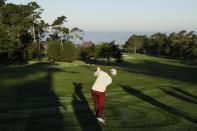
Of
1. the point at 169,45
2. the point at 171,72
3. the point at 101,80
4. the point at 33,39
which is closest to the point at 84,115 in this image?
the point at 101,80

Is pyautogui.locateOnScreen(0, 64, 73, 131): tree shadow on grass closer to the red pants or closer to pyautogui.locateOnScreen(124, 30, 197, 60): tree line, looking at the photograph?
the red pants

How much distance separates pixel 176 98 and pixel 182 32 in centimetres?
12990

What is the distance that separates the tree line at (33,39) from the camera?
6562cm

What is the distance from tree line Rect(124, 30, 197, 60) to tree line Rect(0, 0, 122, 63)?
1851 inches

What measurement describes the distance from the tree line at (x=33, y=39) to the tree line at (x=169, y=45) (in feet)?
154

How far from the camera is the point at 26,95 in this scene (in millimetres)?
15766

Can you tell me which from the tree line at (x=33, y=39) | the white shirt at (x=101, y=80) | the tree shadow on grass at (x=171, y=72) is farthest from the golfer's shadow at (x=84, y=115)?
the tree line at (x=33, y=39)

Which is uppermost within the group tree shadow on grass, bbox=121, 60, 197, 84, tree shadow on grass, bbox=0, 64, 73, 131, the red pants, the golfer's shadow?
the red pants

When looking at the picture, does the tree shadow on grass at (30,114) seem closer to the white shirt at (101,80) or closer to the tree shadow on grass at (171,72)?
the white shirt at (101,80)

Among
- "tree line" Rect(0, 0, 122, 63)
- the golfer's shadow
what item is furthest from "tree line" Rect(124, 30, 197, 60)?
the golfer's shadow

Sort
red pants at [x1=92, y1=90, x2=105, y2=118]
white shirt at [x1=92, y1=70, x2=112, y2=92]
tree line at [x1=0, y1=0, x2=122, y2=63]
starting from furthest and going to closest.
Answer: tree line at [x1=0, y1=0, x2=122, y2=63]
red pants at [x1=92, y1=90, x2=105, y2=118]
white shirt at [x1=92, y1=70, x2=112, y2=92]

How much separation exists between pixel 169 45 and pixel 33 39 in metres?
75.1

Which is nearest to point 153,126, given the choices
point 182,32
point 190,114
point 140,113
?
point 140,113

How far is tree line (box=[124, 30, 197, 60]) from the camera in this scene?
118 metres
